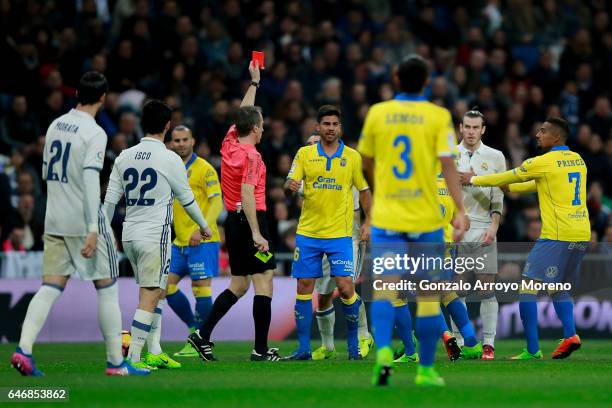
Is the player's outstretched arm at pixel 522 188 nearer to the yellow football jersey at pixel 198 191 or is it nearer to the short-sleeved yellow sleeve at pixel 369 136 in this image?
the yellow football jersey at pixel 198 191

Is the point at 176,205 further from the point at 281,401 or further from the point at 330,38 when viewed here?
the point at 330,38

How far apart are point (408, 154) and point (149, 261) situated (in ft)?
9.10

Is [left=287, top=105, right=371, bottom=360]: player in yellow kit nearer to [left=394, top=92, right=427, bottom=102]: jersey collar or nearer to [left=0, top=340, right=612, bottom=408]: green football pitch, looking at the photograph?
[left=0, top=340, right=612, bottom=408]: green football pitch

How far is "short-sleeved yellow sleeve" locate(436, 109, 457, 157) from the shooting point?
906 centimetres

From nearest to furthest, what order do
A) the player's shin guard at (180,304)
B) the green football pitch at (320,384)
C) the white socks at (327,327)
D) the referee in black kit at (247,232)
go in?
the green football pitch at (320,384) → the referee in black kit at (247,232) → the white socks at (327,327) → the player's shin guard at (180,304)

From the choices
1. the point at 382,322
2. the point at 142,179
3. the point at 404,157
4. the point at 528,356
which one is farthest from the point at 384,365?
the point at 528,356

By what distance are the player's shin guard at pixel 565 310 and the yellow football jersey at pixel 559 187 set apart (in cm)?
65

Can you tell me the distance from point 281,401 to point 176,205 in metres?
5.88

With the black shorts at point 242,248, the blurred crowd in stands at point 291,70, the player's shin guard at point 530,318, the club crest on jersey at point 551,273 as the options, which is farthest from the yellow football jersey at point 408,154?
the blurred crowd in stands at point 291,70

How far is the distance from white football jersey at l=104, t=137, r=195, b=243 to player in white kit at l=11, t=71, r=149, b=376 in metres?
0.66

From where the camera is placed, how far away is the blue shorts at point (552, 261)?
42.9ft

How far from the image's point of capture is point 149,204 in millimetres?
10750

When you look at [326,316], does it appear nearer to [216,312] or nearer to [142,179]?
[216,312]

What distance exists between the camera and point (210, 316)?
1252 cm
